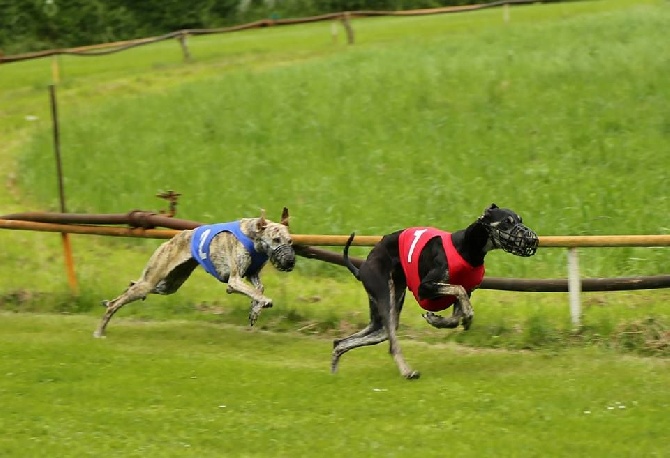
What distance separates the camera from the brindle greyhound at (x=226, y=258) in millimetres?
10336

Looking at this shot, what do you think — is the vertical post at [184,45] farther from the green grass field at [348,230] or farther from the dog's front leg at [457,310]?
the dog's front leg at [457,310]

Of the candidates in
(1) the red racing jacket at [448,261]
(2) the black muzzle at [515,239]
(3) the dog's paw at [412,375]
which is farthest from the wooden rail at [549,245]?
(3) the dog's paw at [412,375]

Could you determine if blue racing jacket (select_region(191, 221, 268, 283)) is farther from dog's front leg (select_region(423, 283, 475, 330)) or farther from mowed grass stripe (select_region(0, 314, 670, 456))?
dog's front leg (select_region(423, 283, 475, 330))

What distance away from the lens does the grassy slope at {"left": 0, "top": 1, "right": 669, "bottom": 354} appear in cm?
1277

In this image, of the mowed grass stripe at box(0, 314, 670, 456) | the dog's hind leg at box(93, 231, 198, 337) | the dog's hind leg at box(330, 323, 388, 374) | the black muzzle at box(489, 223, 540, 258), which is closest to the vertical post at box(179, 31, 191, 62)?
the dog's hind leg at box(93, 231, 198, 337)

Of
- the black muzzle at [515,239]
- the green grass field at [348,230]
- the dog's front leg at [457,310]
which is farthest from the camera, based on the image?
the dog's front leg at [457,310]

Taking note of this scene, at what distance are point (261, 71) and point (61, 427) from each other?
67.0 ft

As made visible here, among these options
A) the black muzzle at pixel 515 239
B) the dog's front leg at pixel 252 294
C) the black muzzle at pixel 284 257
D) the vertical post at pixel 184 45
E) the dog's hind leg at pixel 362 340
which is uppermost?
the vertical post at pixel 184 45

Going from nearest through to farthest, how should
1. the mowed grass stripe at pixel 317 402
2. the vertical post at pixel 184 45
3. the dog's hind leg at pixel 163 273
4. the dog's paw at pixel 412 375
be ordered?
the mowed grass stripe at pixel 317 402 → the dog's paw at pixel 412 375 → the dog's hind leg at pixel 163 273 → the vertical post at pixel 184 45

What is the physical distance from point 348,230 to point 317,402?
20.5ft

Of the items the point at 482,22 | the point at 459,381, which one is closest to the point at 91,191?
the point at 459,381

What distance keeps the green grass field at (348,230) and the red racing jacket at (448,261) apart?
60 cm

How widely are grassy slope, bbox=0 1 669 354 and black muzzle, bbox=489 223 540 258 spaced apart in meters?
1.91

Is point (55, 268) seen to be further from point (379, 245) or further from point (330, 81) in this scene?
point (330, 81)
